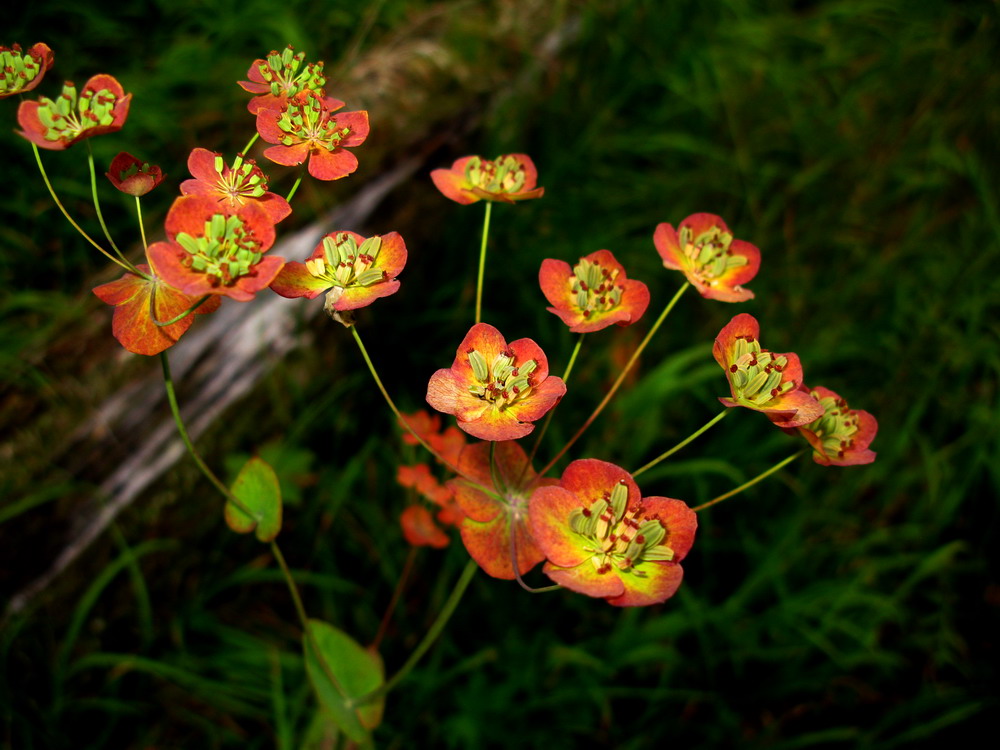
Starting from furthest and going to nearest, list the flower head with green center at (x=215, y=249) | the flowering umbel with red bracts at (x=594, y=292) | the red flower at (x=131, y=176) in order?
the flowering umbel with red bracts at (x=594, y=292)
the red flower at (x=131, y=176)
the flower head with green center at (x=215, y=249)

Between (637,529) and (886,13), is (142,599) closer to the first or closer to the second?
(637,529)

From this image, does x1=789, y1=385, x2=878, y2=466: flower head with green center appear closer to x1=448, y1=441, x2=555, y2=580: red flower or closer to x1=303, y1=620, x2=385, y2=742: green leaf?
x1=448, y1=441, x2=555, y2=580: red flower

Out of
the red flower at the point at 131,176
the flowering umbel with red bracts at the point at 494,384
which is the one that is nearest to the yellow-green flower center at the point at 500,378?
the flowering umbel with red bracts at the point at 494,384

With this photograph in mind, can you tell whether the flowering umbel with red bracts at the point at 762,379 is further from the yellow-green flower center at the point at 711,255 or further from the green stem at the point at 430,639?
the green stem at the point at 430,639

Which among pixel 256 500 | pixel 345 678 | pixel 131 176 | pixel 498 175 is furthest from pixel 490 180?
pixel 345 678

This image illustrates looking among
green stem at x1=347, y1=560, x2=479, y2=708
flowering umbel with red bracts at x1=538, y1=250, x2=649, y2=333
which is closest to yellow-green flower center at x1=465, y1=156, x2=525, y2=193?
flowering umbel with red bracts at x1=538, y1=250, x2=649, y2=333

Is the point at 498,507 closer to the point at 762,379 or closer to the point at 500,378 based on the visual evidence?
the point at 500,378
